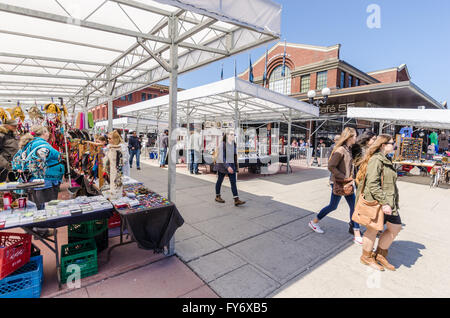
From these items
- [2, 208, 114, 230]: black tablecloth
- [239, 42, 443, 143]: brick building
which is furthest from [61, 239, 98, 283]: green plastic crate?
[239, 42, 443, 143]: brick building

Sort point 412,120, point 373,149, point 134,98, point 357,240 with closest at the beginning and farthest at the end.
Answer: point 373,149
point 357,240
point 412,120
point 134,98

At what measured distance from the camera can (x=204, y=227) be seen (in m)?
4.26

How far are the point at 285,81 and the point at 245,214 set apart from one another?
23.4 m

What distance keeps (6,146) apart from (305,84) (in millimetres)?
23918

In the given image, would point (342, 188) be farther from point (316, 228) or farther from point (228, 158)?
point (228, 158)

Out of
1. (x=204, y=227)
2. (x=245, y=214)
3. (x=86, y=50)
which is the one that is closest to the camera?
(x=204, y=227)

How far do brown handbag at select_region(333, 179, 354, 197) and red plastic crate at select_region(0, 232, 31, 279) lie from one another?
→ 4.27 m

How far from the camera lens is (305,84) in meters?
23.2

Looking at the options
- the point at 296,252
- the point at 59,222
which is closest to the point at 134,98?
the point at 59,222

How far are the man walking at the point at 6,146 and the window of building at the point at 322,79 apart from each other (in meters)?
22.7

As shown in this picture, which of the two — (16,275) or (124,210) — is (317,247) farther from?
(16,275)

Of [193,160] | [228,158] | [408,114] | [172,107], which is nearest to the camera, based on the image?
Answer: [172,107]

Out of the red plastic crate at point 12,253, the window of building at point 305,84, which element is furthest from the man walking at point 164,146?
the window of building at point 305,84
